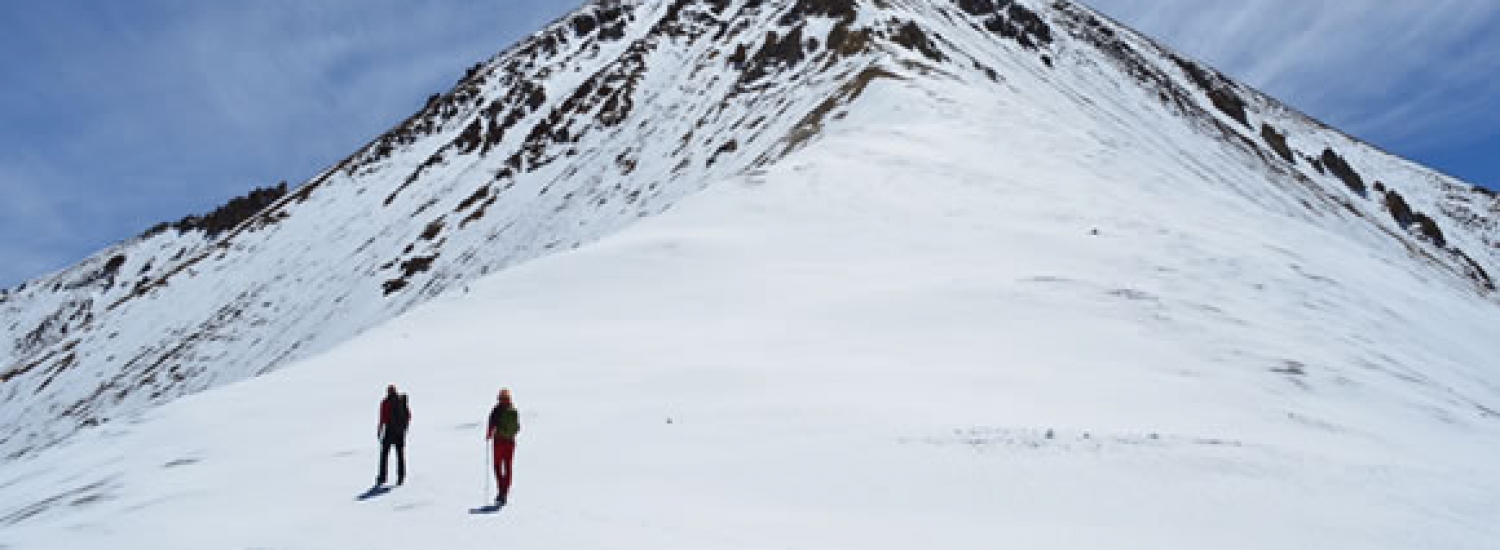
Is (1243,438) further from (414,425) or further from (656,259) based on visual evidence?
(656,259)

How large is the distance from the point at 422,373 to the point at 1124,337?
1199cm

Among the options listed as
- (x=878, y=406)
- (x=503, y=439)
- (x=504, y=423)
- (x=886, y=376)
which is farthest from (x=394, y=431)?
(x=886, y=376)

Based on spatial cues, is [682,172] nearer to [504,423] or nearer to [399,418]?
[399,418]

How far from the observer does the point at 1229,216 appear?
88.1ft

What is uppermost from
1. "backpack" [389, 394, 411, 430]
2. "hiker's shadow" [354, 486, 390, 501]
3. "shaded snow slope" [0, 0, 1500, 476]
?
"shaded snow slope" [0, 0, 1500, 476]

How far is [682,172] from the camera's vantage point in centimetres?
4216

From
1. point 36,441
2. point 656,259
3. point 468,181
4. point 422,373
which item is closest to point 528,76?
point 468,181

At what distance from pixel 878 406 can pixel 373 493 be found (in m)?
6.13

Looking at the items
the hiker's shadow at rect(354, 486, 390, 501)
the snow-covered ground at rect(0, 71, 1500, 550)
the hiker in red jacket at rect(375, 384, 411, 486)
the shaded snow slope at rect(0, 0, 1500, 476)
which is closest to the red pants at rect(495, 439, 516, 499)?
the snow-covered ground at rect(0, 71, 1500, 550)

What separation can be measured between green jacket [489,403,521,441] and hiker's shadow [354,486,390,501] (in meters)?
1.44

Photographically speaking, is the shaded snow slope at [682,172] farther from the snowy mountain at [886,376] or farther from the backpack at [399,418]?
the backpack at [399,418]

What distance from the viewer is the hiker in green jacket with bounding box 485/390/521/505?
883 cm

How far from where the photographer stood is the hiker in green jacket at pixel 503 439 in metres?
8.83

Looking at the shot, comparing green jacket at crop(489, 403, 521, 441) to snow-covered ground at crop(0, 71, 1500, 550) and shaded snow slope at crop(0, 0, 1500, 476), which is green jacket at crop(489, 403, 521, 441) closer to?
snow-covered ground at crop(0, 71, 1500, 550)
